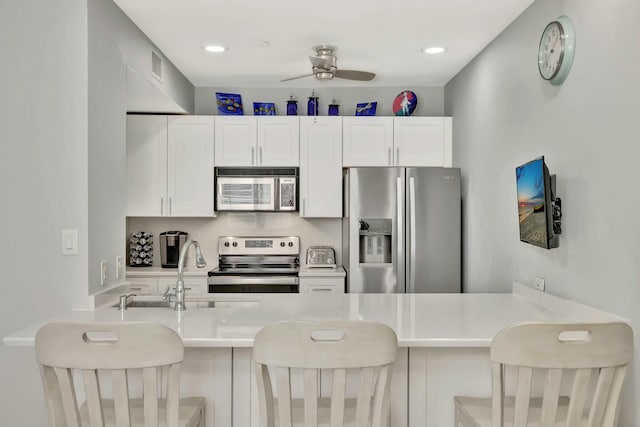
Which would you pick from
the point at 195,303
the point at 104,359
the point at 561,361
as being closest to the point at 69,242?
the point at 195,303

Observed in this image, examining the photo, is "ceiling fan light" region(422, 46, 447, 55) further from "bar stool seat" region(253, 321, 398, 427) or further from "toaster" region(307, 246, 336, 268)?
"bar stool seat" region(253, 321, 398, 427)

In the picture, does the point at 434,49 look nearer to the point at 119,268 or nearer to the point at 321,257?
the point at 321,257

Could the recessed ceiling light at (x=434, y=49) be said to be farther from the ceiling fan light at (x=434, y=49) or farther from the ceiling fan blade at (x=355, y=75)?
the ceiling fan blade at (x=355, y=75)

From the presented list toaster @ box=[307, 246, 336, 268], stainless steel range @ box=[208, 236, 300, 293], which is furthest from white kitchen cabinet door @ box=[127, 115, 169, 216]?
toaster @ box=[307, 246, 336, 268]

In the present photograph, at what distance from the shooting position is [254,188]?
14.3 ft

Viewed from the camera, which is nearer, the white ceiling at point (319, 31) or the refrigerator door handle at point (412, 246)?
the white ceiling at point (319, 31)

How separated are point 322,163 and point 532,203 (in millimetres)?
2232

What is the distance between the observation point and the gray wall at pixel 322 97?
470 centimetres

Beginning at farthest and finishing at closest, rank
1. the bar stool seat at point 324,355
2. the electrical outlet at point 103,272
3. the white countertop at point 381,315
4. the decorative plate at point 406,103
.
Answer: the decorative plate at point 406,103
the electrical outlet at point 103,272
the white countertop at point 381,315
the bar stool seat at point 324,355

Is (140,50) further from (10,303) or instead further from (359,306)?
(359,306)

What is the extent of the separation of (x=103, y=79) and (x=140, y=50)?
0.70 metres

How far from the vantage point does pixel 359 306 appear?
242cm

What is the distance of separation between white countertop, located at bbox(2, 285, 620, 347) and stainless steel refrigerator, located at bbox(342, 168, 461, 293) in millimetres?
1105

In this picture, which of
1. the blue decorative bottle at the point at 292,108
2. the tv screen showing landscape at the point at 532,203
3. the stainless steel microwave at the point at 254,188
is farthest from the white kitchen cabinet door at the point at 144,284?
the tv screen showing landscape at the point at 532,203
